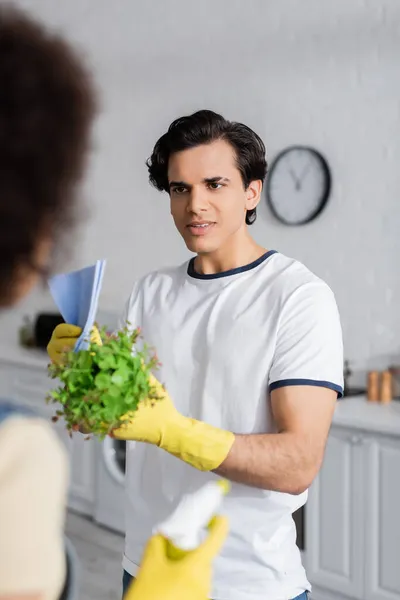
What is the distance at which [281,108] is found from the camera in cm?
321

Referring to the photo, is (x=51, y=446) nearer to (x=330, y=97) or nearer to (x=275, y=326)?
(x=275, y=326)

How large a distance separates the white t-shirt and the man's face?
83 mm

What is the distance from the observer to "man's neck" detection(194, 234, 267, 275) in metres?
1.47

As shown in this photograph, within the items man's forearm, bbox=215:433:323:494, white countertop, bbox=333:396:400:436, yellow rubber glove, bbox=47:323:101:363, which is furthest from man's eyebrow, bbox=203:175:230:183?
white countertop, bbox=333:396:400:436

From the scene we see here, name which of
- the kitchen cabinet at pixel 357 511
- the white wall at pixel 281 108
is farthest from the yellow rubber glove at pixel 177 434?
the white wall at pixel 281 108

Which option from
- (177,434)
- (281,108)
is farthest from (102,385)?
(281,108)

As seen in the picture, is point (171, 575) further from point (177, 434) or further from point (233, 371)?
point (233, 371)

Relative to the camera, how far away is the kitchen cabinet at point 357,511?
7.99ft

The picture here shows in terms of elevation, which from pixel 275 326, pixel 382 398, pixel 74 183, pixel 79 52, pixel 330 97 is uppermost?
pixel 330 97

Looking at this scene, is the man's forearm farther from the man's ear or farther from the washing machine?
the washing machine

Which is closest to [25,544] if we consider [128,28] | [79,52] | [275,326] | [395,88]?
[79,52]

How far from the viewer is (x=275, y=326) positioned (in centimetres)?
135

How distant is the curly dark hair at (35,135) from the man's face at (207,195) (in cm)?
86

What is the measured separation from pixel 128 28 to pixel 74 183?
366 cm
